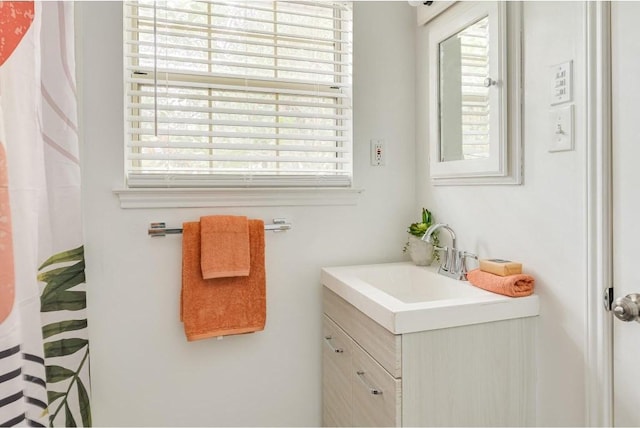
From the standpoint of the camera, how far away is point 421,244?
167 centimetres

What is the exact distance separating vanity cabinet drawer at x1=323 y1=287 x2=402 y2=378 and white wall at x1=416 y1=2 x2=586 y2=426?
0.78 feet

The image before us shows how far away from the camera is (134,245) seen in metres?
1.48

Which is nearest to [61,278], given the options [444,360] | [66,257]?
[66,257]

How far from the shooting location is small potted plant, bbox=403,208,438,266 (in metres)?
1.67

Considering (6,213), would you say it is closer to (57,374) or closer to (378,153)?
(57,374)

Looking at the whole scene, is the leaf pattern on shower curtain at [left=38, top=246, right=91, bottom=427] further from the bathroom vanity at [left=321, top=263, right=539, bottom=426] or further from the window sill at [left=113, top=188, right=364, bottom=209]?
the bathroom vanity at [left=321, top=263, right=539, bottom=426]

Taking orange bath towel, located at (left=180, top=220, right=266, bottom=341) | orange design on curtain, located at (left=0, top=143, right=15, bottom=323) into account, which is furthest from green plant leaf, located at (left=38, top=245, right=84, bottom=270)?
orange design on curtain, located at (left=0, top=143, right=15, bottom=323)

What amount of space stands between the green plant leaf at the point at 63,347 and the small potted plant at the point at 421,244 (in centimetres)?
129

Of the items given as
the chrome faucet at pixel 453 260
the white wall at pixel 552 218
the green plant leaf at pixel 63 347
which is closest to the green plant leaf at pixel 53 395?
the green plant leaf at pixel 63 347

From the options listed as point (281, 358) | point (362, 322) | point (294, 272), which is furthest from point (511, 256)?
point (281, 358)

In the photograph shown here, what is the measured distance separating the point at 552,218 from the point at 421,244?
24.1 inches

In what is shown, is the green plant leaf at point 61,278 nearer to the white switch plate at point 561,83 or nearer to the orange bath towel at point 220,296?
the orange bath towel at point 220,296

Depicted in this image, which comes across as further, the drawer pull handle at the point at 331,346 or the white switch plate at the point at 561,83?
the drawer pull handle at the point at 331,346

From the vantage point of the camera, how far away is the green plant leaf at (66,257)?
1034 mm
